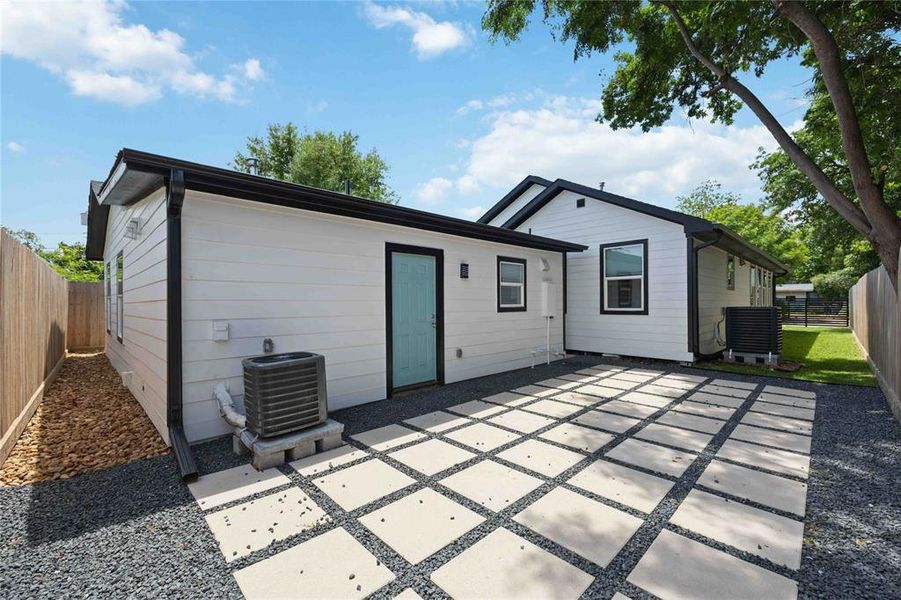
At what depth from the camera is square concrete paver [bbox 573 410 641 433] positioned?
12.7 ft

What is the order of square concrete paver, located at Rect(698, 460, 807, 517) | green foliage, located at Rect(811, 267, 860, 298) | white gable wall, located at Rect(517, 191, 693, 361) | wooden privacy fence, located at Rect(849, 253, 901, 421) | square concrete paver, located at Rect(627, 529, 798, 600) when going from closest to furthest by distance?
square concrete paver, located at Rect(627, 529, 798, 600), square concrete paver, located at Rect(698, 460, 807, 517), wooden privacy fence, located at Rect(849, 253, 901, 421), white gable wall, located at Rect(517, 191, 693, 361), green foliage, located at Rect(811, 267, 860, 298)

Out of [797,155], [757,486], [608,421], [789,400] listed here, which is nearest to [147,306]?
[608,421]

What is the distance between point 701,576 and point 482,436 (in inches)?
81.7

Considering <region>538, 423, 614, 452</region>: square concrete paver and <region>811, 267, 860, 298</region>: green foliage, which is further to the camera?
<region>811, 267, 860, 298</region>: green foliage

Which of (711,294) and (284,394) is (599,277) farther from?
(284,394)

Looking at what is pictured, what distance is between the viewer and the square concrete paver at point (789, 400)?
464 cm

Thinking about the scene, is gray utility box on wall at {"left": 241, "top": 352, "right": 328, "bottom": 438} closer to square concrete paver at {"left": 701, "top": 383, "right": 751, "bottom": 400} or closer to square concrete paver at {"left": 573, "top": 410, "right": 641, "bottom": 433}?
square concrete paver at {"left": 573, "top": 410, "right": 641, "bottom": 433}

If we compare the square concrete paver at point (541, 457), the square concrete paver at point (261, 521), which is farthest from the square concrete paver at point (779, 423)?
the square concrete paver at point (261, 521)

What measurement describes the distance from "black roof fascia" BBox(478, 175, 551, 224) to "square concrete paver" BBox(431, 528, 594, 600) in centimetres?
1159

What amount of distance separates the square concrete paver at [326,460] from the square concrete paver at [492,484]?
900 mm

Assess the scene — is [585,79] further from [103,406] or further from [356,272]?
[103,406]

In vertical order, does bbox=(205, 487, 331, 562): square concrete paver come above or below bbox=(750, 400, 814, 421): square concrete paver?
below

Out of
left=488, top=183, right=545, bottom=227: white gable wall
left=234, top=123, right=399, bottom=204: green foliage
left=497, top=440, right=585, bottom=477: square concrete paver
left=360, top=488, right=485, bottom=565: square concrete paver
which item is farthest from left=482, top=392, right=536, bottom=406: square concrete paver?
left=234, top=123, right=399, bottom=204: green foliage

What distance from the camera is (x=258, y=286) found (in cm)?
384
